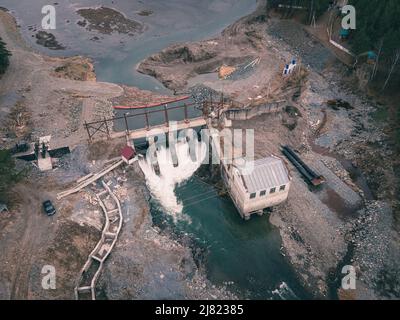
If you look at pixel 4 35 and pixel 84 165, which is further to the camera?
pixel 4 35

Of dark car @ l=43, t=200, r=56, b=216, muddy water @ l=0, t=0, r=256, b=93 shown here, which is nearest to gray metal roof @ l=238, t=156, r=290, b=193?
dark car @ l=43, t=200, r=56, b=216

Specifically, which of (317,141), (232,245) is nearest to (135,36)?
(317,141)

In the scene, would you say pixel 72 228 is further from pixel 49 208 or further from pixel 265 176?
pixel 265 176

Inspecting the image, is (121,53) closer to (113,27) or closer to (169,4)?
(113,27)

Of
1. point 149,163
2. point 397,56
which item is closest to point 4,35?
point 149,163

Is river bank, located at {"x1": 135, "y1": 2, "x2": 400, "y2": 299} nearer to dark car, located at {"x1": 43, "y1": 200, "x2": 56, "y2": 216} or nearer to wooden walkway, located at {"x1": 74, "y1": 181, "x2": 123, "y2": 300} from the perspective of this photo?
wooden walkway, located at {"x1": 74, "y1": 181, "x2": 123, "y2": 300}

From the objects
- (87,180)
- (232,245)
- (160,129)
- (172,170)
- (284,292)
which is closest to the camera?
(284,292)
